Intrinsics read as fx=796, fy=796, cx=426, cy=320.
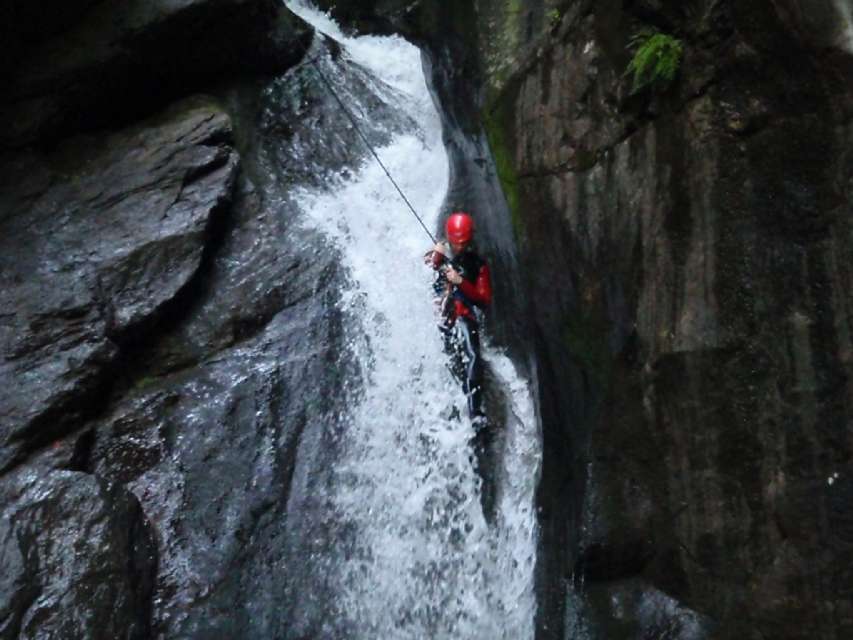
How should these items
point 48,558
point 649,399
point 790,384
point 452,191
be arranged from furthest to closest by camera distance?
point 452,191 → point 48,558 → point 649,399 → point 790,384

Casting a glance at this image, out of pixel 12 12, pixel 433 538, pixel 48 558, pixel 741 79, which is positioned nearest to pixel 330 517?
pixel 433 538

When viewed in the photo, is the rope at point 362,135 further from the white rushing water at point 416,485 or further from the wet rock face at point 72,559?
the wet rock face at point 72,559

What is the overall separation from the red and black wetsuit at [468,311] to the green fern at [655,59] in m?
2.22

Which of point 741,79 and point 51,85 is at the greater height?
point 51,85

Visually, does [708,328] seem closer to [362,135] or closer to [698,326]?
[698,326]

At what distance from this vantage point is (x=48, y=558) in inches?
222

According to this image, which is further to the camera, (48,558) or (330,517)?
(330,517)

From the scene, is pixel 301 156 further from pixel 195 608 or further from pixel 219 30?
pixel 195 608

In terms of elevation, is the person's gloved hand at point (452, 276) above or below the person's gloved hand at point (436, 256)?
below

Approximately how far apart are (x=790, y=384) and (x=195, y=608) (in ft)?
13.9

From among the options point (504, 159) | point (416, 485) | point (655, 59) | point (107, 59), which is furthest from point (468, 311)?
point (107, 59)

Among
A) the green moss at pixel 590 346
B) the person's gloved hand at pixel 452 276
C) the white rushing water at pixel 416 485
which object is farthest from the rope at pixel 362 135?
the green moss at pixel 590 346

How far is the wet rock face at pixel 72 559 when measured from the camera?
538cm

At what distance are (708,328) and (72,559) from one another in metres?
4.57
